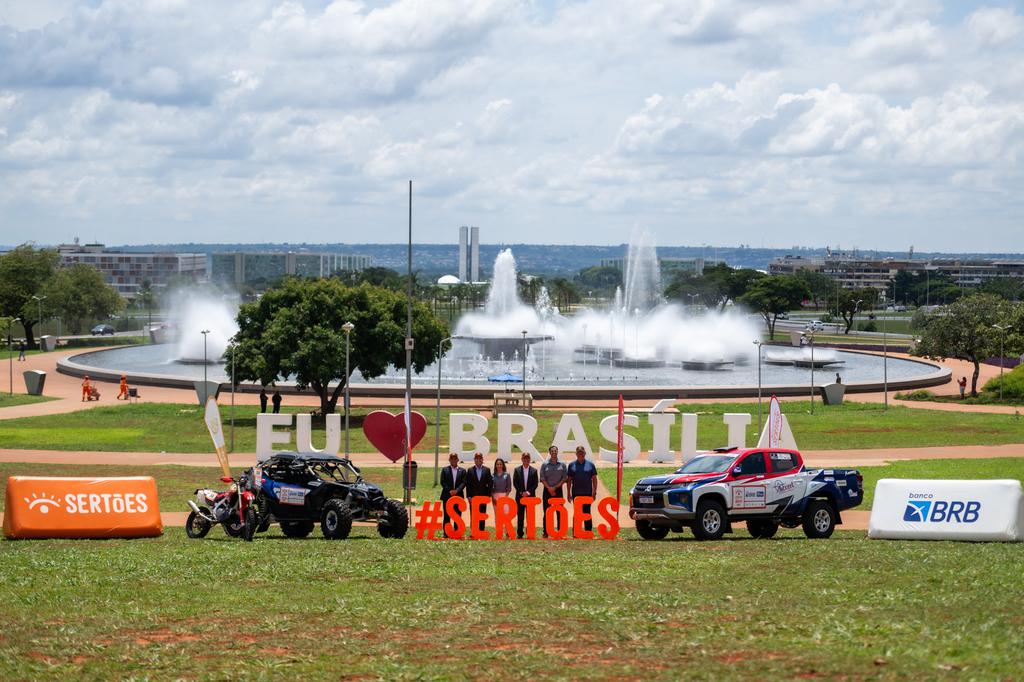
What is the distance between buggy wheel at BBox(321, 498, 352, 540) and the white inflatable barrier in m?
9.61

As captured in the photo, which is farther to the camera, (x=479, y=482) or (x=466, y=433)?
(x=466, y=433)

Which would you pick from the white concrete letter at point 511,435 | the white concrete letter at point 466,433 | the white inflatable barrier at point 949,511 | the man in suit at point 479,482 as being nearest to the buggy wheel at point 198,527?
the man in suit at point 479,482

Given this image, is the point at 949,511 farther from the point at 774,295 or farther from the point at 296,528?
the point at 774,295

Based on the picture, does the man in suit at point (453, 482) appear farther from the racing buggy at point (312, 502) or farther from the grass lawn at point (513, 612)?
the grass lawn at point (513, 612)

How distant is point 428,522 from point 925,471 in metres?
19.8

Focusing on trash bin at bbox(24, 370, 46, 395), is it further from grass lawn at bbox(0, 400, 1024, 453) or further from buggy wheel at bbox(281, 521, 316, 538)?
buggy wheel at bbox(281, 521, 316, 538)

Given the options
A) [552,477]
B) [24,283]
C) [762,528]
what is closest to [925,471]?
[762,528]

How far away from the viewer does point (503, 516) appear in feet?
79.4

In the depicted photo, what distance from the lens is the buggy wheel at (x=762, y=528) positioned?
24.6m

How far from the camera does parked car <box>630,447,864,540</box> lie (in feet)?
78.2

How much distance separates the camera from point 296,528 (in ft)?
80.7

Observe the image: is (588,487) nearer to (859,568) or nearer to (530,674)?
(859,568)

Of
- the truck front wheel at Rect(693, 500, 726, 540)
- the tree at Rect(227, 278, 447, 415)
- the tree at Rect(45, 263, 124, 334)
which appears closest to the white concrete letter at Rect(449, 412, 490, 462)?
the truck front wheel at Rect(693, 500, 726, 540)

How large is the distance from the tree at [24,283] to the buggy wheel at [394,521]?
9741cm
